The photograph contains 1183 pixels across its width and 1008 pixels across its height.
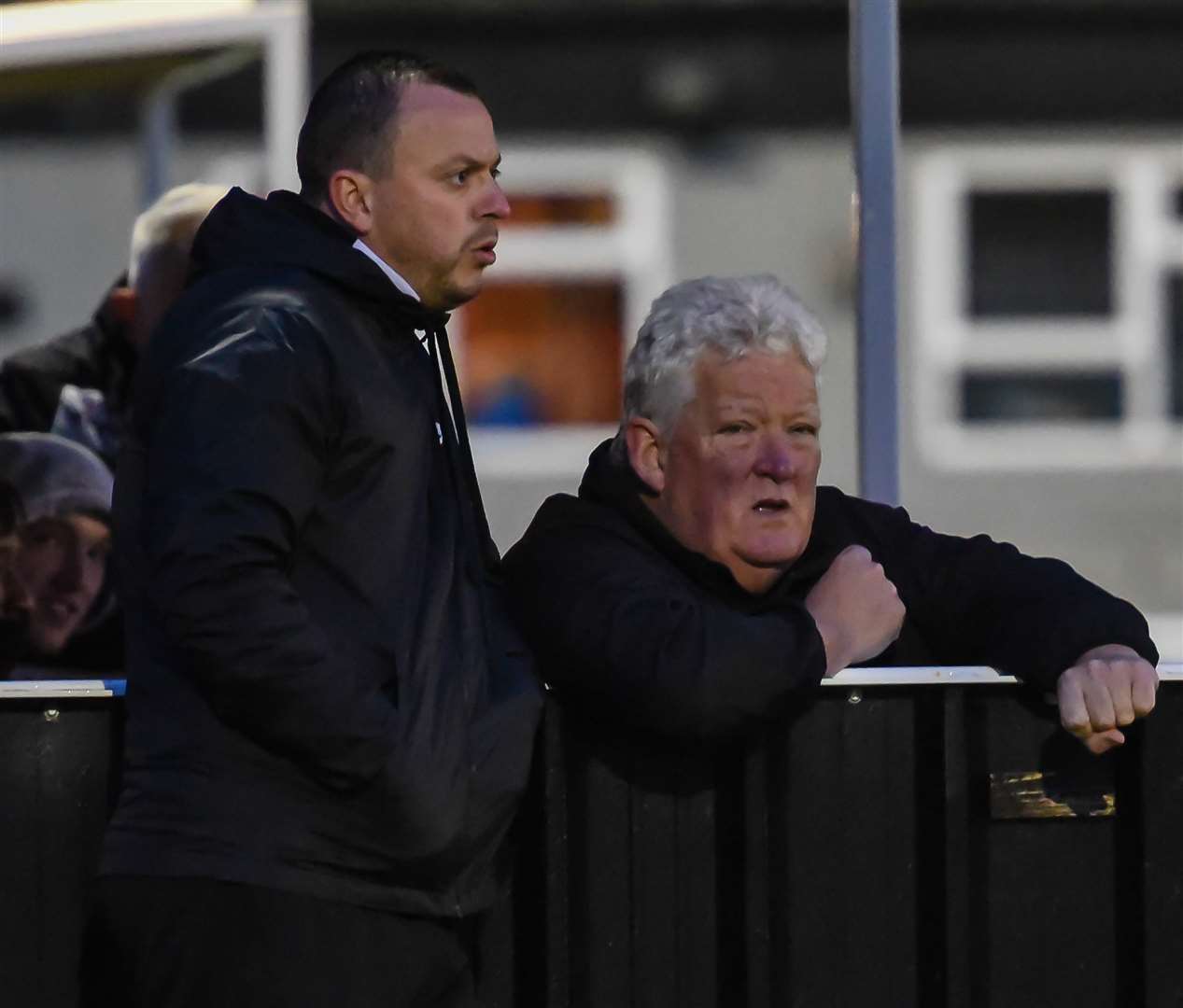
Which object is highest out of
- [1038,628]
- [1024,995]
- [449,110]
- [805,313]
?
[449,110]

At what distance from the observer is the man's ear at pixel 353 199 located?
2422mm

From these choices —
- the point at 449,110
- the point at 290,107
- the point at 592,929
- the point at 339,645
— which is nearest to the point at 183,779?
the point at 339,645

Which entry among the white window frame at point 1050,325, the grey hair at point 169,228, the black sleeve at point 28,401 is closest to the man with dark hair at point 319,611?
the grey hair at point 169,228

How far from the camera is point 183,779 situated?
7.41 ft

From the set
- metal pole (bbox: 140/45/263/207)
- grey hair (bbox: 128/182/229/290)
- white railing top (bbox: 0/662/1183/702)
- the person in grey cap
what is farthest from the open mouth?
metal pole (bbox: 140/45/263/207)

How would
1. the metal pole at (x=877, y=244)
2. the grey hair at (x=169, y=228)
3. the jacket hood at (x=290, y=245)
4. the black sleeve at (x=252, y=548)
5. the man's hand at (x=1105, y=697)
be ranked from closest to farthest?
the black sleeve at (x=252, y=548), the jacket hood at (x=290, y=245), the man's hand at (x=1105, y=697), the metal pole at (x=877, y=244), the grey hair at (x=169, y=228)

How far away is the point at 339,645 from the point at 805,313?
2.58 feet

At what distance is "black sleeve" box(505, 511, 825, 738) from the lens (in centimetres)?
242

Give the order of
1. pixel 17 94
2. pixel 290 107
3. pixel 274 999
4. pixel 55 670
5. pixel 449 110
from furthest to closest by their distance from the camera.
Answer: pixel 17 94 → pixel 290 107 → pixel 55 670 → pixel 449 110 → pixel 274 999

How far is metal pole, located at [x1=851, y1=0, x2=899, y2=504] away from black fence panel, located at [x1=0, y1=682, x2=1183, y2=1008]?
0.68m

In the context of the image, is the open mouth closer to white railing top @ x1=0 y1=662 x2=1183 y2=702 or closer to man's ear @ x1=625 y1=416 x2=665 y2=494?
white railing top @ x1=0 y1=662 x2=1183 y2=702

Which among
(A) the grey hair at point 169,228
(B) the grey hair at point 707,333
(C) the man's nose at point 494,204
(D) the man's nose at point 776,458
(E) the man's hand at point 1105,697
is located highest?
(A) the grey hair at point 169,228

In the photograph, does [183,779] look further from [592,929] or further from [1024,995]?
[1024,995]

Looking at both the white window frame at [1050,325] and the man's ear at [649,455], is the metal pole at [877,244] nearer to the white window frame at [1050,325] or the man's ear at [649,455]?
the man's ear at [649,455]
